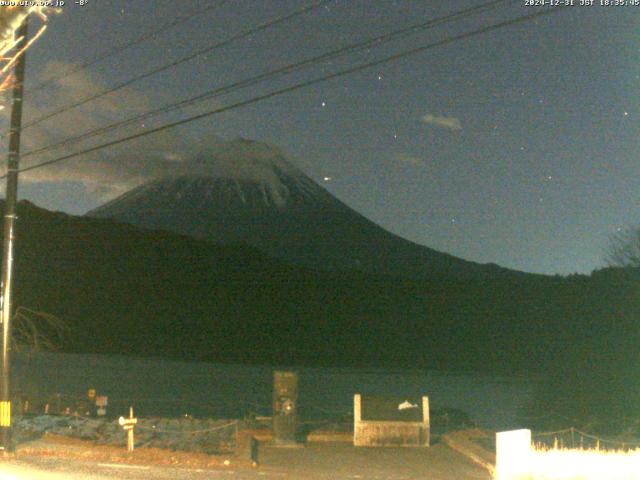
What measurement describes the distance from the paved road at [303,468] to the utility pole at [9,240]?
1124 mm

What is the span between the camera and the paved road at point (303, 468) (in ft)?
52.0

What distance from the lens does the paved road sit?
15.8 m

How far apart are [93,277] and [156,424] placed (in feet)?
339

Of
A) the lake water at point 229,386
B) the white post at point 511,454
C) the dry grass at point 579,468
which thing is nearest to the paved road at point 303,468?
the dry grass at point 579,468

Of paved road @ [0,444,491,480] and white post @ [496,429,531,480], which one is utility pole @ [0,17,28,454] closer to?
paved road @ [0,444,491,480]

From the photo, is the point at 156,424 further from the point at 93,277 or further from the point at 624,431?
the point at 93,277

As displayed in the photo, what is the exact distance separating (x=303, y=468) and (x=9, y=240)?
330 inches

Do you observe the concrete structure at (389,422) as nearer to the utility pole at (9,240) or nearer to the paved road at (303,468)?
the paved road at (303,468)

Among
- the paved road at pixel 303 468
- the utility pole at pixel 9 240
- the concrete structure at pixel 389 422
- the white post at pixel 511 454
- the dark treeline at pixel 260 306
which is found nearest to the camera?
the white post at pixel 511 454

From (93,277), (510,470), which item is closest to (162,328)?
(93,277)

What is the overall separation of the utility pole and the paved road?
1.12 m

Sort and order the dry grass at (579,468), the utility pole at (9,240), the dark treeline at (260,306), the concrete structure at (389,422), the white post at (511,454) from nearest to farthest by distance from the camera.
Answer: the white post at (511,454)
the dry grass at (579,468)
the utility pole at (9,240)
the concrete structure at (389,422)
the dark treeline at (260,306)

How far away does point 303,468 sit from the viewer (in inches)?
717

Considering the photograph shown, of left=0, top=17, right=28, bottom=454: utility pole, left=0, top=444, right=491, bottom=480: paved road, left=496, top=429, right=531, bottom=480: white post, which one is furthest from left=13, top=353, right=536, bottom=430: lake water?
left=496, top=429, right=531, bottom=480: white post
